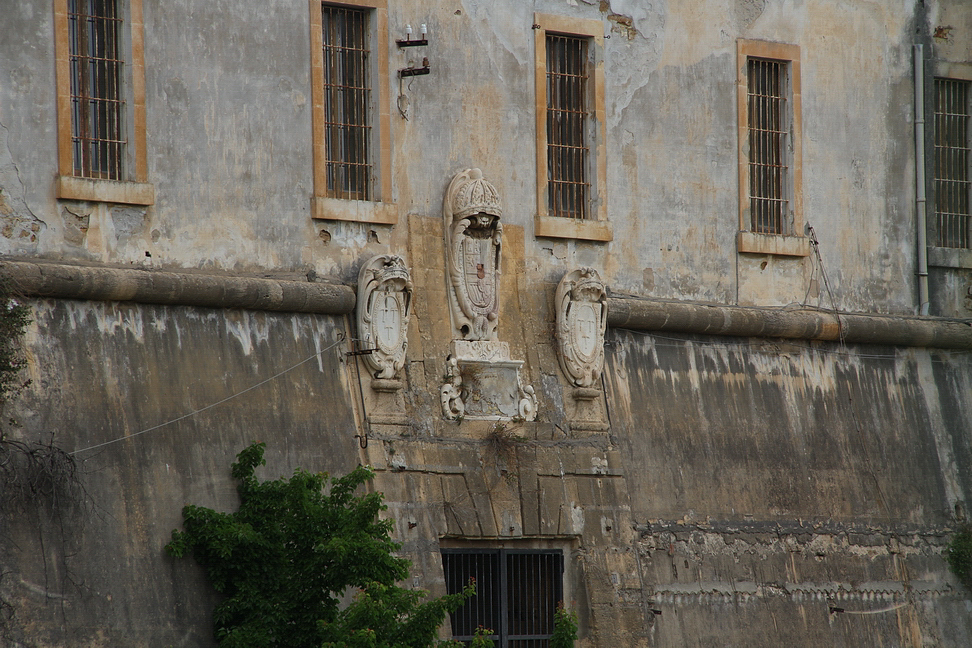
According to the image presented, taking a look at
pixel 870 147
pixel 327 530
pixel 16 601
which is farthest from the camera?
pixel 870 147

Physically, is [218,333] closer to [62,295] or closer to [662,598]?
[62,295]

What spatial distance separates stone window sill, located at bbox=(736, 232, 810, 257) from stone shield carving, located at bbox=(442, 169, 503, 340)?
11.9 feet

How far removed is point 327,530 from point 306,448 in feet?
4.81

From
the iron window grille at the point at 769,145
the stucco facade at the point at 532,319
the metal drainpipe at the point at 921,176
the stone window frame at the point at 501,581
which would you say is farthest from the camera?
the metal drainpipe at the point at 921,176

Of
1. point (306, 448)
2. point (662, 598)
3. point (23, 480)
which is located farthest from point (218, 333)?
point (662, 598)

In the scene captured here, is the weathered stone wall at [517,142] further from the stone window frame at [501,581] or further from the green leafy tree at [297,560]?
the stone window frame at [501,581]

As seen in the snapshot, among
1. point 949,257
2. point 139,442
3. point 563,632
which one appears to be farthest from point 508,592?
point 949,257

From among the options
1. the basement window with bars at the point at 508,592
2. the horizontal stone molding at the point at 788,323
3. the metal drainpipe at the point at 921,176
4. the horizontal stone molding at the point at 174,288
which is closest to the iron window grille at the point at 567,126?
the horizontal stone molding at the point at 788,323

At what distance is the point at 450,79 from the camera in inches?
755

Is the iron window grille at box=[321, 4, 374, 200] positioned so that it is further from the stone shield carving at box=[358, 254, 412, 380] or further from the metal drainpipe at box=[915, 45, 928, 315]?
the metal drainpipe at box=[915, 45, 928, 315]

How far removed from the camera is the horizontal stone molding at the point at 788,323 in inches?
797

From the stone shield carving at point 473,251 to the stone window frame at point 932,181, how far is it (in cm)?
665

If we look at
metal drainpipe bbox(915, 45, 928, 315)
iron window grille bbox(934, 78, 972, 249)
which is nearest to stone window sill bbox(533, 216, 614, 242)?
metal drainpipe bbox(915, 45, 928, 315)

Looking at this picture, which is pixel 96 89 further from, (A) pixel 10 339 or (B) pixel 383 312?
(B) pixel 383 312
